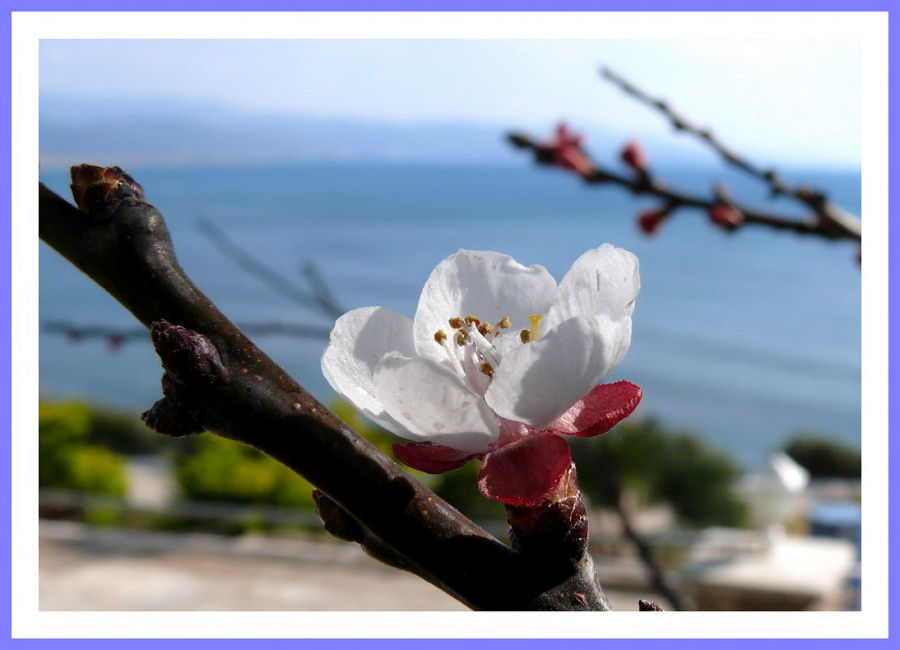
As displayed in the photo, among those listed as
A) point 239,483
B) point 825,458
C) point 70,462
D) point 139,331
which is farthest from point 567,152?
point 825,458

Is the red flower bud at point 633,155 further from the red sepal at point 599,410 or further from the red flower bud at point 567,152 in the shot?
the red sepal at point 599,410

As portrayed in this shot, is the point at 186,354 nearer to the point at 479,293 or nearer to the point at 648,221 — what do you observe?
the point at 479,293

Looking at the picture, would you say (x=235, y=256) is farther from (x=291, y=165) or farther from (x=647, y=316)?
(x=291, y=165)

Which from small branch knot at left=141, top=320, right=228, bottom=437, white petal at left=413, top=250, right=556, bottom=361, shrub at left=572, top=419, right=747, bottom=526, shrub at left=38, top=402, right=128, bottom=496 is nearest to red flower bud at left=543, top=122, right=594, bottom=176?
white petal at left=413, top=250, right=556, bottom=361

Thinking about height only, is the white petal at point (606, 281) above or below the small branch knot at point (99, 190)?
below

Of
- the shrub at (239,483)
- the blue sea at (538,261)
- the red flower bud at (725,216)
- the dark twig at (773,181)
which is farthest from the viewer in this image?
the blue sea at (538,261)

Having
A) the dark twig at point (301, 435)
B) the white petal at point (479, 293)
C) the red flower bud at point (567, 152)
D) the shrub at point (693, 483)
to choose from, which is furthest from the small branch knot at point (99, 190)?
the shrub at point (693, 483)
